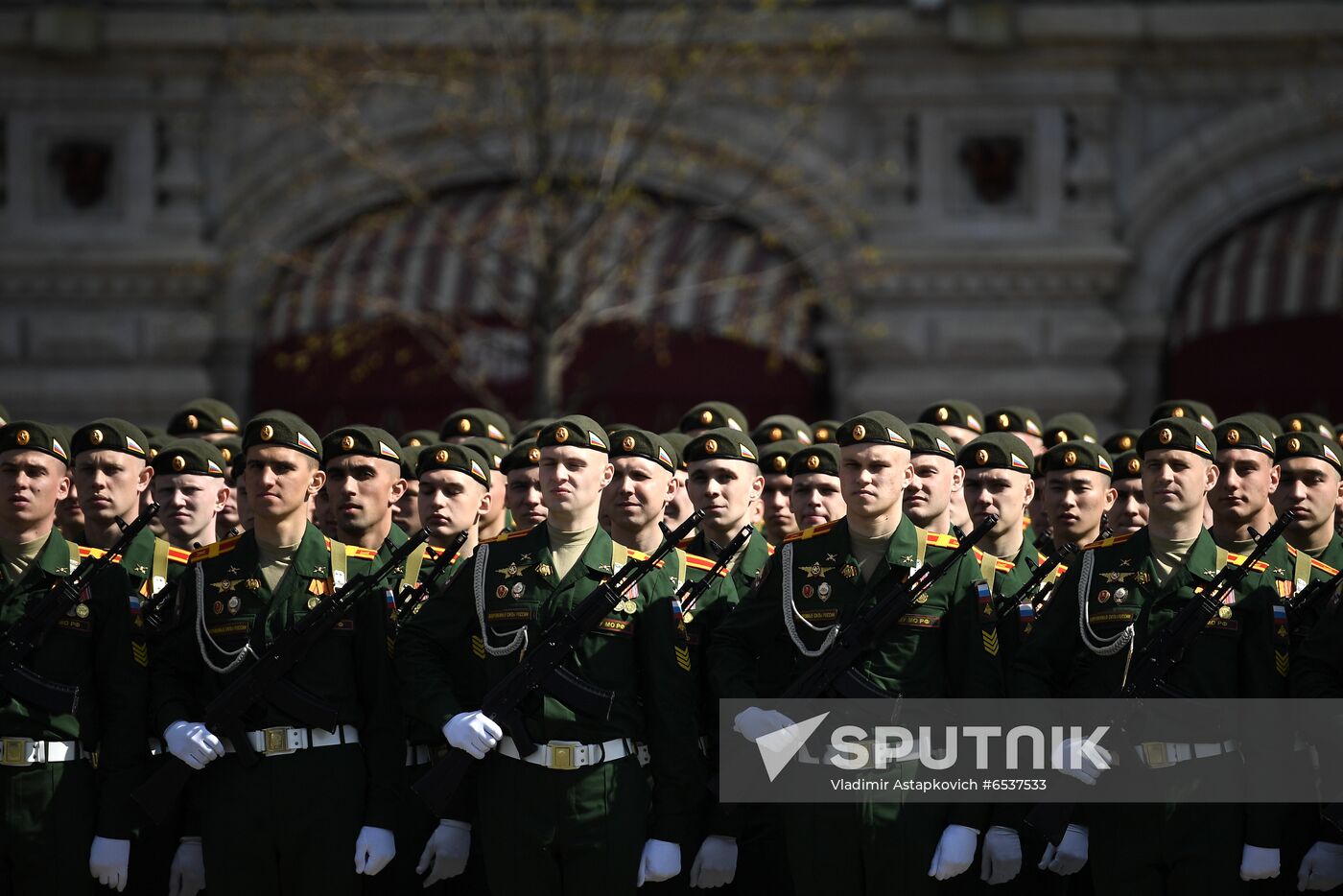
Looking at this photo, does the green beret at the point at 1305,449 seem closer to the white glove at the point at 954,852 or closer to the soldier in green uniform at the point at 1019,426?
the soldier in green uniform at the point at 1019,426

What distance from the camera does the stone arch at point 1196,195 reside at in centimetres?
1650

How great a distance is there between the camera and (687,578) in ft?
23.1

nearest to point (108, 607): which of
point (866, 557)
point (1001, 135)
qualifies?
point (866, 557)

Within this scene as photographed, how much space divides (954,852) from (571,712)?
123 centimetres

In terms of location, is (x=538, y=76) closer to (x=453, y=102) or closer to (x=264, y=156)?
(x=453, y=102)

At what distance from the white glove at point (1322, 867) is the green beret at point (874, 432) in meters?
1.77

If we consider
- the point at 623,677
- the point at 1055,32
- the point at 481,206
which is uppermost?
the point at 1055,32

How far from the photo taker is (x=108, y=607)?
6793mm

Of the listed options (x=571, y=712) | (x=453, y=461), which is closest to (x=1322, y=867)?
(x=571, y=712)

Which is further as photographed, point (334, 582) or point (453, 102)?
point (453, 102)

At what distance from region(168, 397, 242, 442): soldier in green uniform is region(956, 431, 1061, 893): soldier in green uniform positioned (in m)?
3.48

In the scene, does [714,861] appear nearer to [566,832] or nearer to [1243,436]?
[566,832]

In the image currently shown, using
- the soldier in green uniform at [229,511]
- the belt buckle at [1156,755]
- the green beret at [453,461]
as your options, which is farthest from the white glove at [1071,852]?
the soldier in green uniform at [229,511]

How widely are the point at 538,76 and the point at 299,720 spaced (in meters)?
9.31
